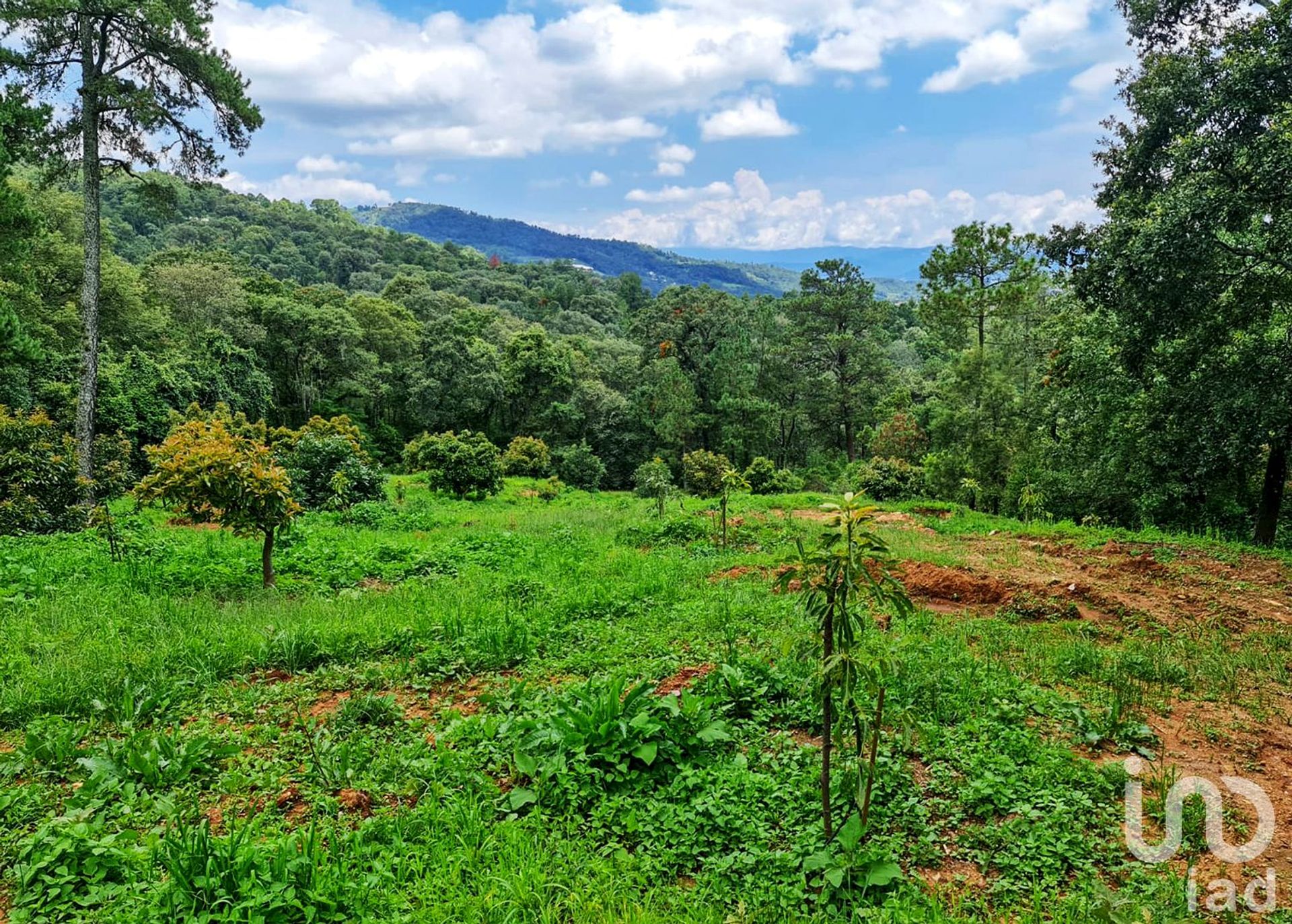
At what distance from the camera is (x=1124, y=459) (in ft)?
43.9

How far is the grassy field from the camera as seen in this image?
2.88m

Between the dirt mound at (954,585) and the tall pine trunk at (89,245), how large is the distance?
48.5ft

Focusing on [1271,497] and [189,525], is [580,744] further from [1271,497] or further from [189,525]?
[1271,497]

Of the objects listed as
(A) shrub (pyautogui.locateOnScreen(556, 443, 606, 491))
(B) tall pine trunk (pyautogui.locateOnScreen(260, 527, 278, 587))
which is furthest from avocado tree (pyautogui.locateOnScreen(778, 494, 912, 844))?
(A) shrub (pyautogui.locateOnScreen(556, 443, 606, 491))

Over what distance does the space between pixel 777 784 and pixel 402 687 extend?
3.04m

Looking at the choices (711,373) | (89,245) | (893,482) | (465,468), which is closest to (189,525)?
(89,245)

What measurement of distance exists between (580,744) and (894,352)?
5457cm

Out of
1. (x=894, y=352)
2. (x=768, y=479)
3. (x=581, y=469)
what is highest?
(x=894, y=352)

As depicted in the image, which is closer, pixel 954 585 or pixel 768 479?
pixel 954 585

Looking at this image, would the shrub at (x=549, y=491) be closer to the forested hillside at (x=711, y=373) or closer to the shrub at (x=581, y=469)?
the shrub at (x=581, y=469)

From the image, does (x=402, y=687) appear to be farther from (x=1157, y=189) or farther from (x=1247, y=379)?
(x=1157, y=189)

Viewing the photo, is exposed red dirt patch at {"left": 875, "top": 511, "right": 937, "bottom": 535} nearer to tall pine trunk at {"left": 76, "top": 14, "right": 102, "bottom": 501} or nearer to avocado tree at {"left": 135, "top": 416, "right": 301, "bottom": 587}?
avocado tree at {"left": 135, "top": 416, "right": 301, "bottom": 587}

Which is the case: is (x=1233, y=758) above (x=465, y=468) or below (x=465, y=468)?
below

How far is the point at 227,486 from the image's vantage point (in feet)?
24.4
